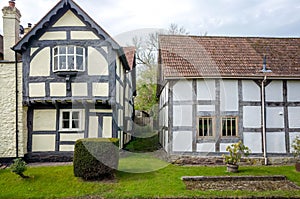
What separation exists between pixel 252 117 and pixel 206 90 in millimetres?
2452

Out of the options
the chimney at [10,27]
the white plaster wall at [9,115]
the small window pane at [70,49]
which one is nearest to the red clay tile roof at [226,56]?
the small window pane at [70,49]

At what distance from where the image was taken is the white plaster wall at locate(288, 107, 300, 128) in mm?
12320

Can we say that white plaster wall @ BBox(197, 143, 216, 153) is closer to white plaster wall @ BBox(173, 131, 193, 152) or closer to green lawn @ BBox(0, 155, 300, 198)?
white plaster wall @ BBox(173, 131, 193, 152)

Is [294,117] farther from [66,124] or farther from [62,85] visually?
[62,85]

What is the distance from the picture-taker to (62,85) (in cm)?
1246

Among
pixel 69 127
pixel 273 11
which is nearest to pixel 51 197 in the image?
pixel 69 127

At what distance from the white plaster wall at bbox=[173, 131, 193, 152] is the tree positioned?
36.0 ft

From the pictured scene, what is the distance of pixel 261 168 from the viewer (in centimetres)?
1133

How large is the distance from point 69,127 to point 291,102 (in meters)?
10.5

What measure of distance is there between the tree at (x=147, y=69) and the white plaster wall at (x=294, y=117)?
484 inches

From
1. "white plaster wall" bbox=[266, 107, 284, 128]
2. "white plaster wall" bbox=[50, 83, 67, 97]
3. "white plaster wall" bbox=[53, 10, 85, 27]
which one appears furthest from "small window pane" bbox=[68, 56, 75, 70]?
"white plaster wall" bbox=[266, 107, 284, 128]

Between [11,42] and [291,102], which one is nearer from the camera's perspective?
[291,102]

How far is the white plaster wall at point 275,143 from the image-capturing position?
40.0ft

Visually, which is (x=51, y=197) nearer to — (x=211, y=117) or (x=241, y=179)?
(x=241, y=179)
